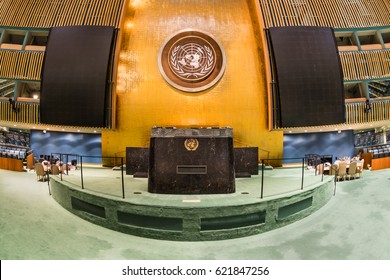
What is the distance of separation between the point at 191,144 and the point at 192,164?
589 millimetres

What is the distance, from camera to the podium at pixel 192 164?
7.53m

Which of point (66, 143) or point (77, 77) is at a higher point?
point (77, 77)

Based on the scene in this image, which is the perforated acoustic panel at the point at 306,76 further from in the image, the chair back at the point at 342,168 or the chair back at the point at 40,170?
the chair back at the point at 40,170

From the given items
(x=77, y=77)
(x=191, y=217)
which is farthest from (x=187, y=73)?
(x=191, y=217)

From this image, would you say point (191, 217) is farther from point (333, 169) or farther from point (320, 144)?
point (320, 144)

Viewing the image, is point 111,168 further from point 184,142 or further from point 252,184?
point 252,184

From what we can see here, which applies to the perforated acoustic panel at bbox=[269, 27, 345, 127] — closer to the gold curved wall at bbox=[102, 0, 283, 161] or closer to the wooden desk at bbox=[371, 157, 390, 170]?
the gold curved wall at bbox=[102, 0, 283, 161]

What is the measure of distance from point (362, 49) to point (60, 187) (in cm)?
1431

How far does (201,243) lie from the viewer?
6223 mm

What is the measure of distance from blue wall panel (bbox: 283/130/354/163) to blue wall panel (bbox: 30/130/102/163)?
8.89 meters

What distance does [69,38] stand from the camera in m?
11.4

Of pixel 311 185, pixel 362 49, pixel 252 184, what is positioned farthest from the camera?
pixel 362 49

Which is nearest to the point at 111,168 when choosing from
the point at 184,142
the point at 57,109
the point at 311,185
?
the point at 57,109

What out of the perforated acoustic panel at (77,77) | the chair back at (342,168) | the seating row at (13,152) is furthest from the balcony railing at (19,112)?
the chair back at (342,168)
